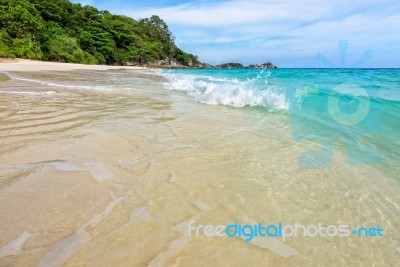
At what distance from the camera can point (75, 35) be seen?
161ft

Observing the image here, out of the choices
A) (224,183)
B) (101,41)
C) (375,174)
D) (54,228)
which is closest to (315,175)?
(375,174)

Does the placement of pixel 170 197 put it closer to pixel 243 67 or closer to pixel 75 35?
pixel 75 35

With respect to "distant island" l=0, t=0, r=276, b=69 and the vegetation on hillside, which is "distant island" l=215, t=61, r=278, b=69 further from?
the vegetation on hillside

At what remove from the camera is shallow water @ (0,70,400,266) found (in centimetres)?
175

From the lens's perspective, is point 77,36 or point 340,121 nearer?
point 340,121

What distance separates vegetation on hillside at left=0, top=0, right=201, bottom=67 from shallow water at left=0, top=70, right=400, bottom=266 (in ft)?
107

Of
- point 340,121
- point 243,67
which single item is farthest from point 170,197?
point 243,67

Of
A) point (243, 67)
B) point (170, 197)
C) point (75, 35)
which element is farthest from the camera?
point (243, 67)

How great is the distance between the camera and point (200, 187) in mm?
2621

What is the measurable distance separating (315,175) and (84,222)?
2.40 m

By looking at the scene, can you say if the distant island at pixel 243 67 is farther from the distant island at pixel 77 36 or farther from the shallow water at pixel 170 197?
the shallow water at pixel 170 197

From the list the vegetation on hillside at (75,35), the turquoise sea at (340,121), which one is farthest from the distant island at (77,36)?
the turquoise sea at (340,121)

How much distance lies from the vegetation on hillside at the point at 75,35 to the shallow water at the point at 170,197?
32.5m

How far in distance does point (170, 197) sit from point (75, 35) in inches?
2169
